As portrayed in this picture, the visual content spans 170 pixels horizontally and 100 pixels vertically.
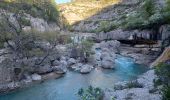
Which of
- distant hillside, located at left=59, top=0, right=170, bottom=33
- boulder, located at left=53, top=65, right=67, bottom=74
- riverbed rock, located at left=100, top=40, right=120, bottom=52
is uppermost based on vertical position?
distant hillside, located at left=59, top=0, right=170, bottom=33

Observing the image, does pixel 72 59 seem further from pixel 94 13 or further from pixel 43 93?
pixel 94 13

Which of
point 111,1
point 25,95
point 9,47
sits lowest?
point 25,95

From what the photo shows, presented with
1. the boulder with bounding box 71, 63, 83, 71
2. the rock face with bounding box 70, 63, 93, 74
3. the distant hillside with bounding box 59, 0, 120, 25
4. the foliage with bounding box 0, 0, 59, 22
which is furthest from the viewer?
the distant hillside with bounding box 59, 0, 120, 25

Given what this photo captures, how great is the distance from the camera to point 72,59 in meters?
50.2

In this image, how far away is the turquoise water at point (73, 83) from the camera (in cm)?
3422

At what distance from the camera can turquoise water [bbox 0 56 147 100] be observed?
34.2 meters

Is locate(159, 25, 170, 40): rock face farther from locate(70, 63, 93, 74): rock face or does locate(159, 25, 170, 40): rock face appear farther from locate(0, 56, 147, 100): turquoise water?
locate(70, 63, 93, 74): rock face

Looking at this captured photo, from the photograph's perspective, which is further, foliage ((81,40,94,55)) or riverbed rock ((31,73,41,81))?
foliage ((81,40,94,55))

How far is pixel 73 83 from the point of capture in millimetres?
39250

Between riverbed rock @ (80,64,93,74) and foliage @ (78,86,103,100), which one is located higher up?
foliage @ (78,86,103,100)

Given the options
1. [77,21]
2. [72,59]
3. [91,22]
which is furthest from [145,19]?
[77,21]

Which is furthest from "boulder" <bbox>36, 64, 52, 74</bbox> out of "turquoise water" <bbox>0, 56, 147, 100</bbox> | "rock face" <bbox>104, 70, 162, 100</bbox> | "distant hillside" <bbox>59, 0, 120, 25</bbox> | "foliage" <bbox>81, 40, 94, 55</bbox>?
"distant hillside" <bbox>59, 0, 120, 25</bbox>

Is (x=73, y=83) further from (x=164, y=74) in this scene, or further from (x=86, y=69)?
(x=164, y=74)

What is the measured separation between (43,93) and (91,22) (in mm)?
94477
